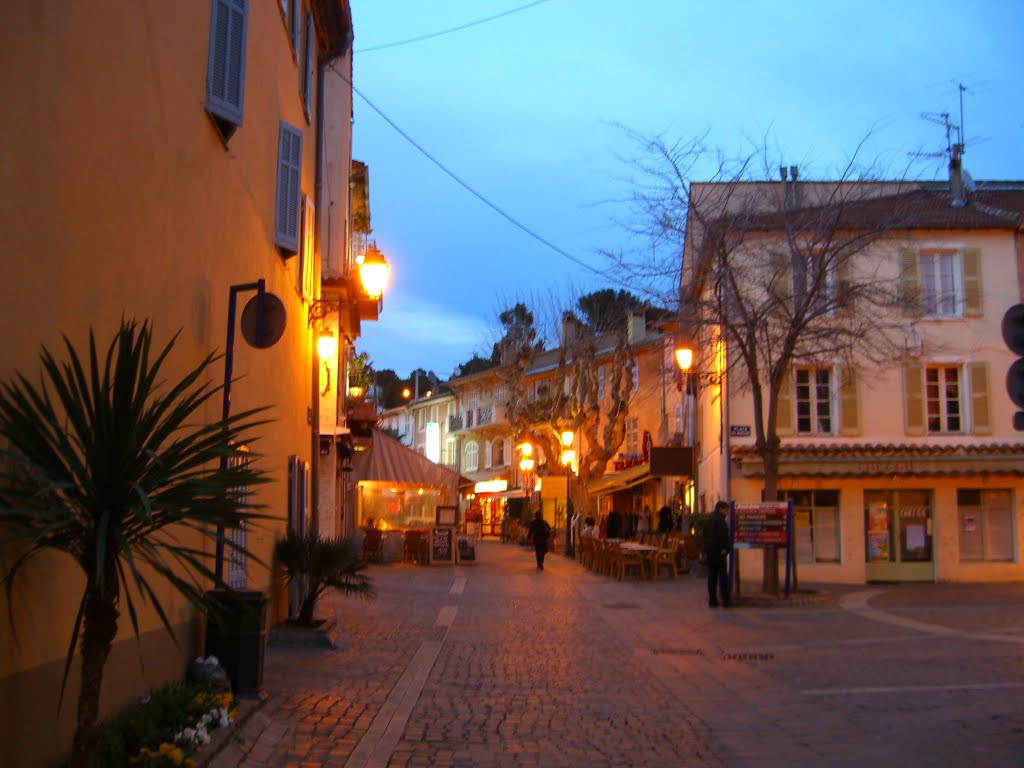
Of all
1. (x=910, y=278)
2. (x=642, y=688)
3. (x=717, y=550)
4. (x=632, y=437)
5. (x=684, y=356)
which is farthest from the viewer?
(x=632, y=437)

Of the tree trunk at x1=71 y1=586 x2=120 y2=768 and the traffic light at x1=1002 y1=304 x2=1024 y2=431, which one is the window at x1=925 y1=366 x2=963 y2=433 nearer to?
the traffic light at x1=1002 y1=304 x2=1024 y2=431

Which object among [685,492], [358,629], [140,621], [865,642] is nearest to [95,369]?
[140,621]

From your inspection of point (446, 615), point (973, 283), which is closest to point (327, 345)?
point (446, 615)

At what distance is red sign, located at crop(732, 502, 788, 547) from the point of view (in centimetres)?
1989

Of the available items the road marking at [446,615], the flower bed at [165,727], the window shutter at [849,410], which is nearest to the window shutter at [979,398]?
the window shutter at [849,410]

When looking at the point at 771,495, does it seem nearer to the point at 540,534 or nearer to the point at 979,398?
the point at 979,398

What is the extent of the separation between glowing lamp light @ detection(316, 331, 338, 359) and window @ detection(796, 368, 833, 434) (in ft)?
40.5

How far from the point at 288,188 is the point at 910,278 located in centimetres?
1880

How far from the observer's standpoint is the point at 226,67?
970cm

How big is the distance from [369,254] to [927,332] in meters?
17.1

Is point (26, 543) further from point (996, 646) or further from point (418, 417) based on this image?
point (418, 417)

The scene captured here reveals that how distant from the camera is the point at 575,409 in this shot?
143ft

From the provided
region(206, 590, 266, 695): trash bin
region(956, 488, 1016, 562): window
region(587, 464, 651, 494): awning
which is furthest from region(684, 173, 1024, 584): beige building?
region(206, 590, 266, 695): trash bin

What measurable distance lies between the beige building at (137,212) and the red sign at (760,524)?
8947mm
